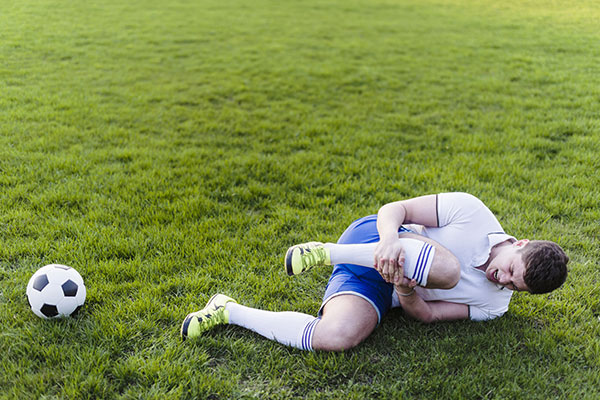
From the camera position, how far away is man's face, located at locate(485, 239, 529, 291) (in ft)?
8.38

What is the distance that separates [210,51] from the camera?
10203 millimetres

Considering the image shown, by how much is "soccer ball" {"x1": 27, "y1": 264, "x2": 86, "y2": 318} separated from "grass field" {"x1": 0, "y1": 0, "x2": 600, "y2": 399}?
0.09 meters

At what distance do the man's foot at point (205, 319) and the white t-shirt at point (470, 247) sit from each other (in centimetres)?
122

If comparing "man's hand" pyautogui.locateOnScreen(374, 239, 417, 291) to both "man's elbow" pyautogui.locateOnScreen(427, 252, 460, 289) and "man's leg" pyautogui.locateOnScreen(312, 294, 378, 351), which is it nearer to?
"man's elbow" pyautogui.locateOnScreen(427, 252, 460, 289)

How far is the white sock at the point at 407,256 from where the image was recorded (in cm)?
249

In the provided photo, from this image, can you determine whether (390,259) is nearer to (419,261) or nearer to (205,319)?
(419,261)

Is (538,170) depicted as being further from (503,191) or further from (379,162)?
(379,162)

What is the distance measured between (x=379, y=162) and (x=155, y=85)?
4.42 meters

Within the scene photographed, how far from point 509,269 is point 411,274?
585mm

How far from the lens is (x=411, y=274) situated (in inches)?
99.0

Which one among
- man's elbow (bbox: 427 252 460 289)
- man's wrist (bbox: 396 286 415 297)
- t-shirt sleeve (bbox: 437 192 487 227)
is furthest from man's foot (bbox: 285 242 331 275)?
t-shirt sleeve (bbox: 437 192 487 227)

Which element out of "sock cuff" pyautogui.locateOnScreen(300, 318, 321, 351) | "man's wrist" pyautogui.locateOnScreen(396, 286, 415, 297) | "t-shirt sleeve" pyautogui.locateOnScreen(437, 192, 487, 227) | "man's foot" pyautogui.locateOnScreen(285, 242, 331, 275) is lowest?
"sock cuff" pyautogui.locateOnScreen(300, 318, 321, 351)

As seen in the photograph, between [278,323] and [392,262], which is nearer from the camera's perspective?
[392,262]

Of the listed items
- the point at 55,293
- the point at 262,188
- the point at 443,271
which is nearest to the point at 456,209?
the point at 443,271
